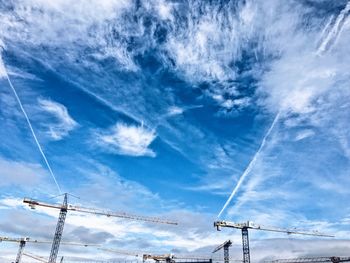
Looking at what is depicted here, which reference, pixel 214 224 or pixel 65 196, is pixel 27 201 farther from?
pixel 214 224

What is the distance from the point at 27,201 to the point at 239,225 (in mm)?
113800

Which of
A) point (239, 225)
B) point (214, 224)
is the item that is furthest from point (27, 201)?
point (239, 225)

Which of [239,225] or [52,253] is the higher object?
[239,225]

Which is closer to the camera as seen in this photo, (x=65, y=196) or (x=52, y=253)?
(x=52, y=253)

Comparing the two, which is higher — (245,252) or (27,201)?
(27,201)

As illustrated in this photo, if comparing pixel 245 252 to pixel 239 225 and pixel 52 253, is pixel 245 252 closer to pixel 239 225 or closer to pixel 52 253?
pixel 239 225

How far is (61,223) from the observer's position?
18925 centimetres

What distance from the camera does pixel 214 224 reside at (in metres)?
191

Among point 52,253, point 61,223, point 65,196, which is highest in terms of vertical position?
point 65,196

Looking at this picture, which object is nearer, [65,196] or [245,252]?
[245,252]

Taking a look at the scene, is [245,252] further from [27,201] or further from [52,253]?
[27,201]

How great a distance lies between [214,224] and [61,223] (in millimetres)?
81296

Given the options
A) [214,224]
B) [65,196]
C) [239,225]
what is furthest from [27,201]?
[239,225]

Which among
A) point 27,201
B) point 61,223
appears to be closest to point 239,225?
point 61,223
